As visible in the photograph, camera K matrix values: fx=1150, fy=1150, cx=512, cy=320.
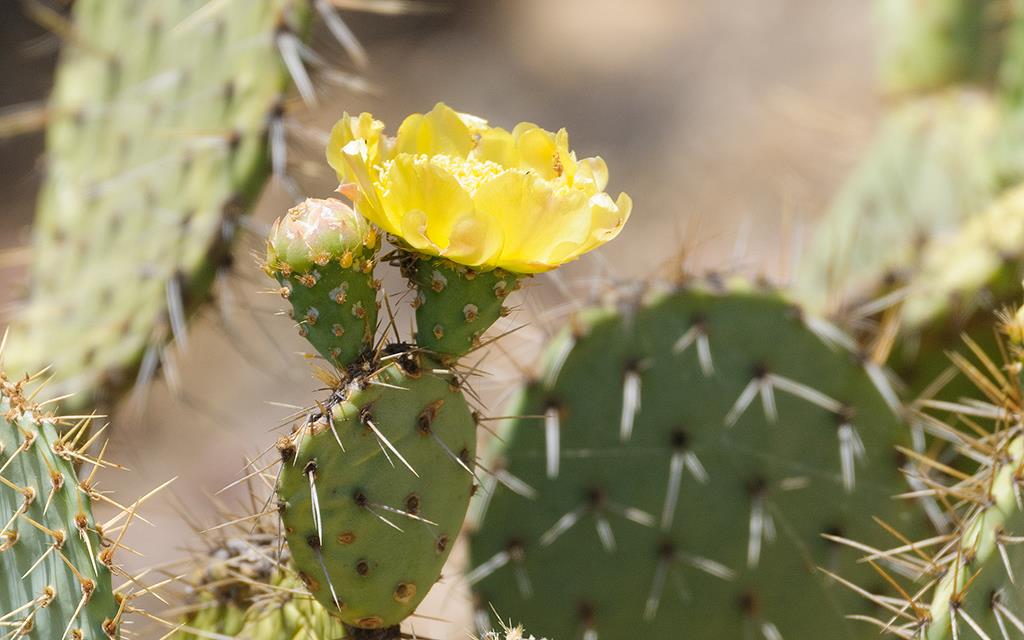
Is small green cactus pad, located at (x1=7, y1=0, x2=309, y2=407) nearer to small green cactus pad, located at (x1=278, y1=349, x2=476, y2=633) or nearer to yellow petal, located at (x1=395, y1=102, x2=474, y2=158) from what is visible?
yellow petal, located at (x1=395, y1=102, x2=474, y2=158)

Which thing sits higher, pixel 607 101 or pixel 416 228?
pixel 416 228

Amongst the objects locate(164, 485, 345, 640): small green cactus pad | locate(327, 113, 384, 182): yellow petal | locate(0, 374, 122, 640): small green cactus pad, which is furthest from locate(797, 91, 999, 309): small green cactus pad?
locate(0, 374, 122, 640): small green cactus pad

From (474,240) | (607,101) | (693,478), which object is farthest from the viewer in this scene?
(607,101)

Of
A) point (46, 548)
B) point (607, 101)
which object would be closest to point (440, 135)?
point (46, 548)

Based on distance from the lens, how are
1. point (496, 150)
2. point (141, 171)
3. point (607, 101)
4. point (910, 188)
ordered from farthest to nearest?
point (607, 101), point (910, 188), point (141, 171), point (496, 150)

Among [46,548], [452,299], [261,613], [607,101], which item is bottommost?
[607,101]

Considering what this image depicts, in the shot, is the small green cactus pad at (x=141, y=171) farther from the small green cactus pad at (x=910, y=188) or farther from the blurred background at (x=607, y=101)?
the blurred background at (x=607, y=101)

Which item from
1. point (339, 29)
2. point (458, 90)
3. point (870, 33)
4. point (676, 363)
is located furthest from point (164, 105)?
point (870, 33)

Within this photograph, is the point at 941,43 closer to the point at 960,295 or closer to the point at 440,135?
the point at 960,295
